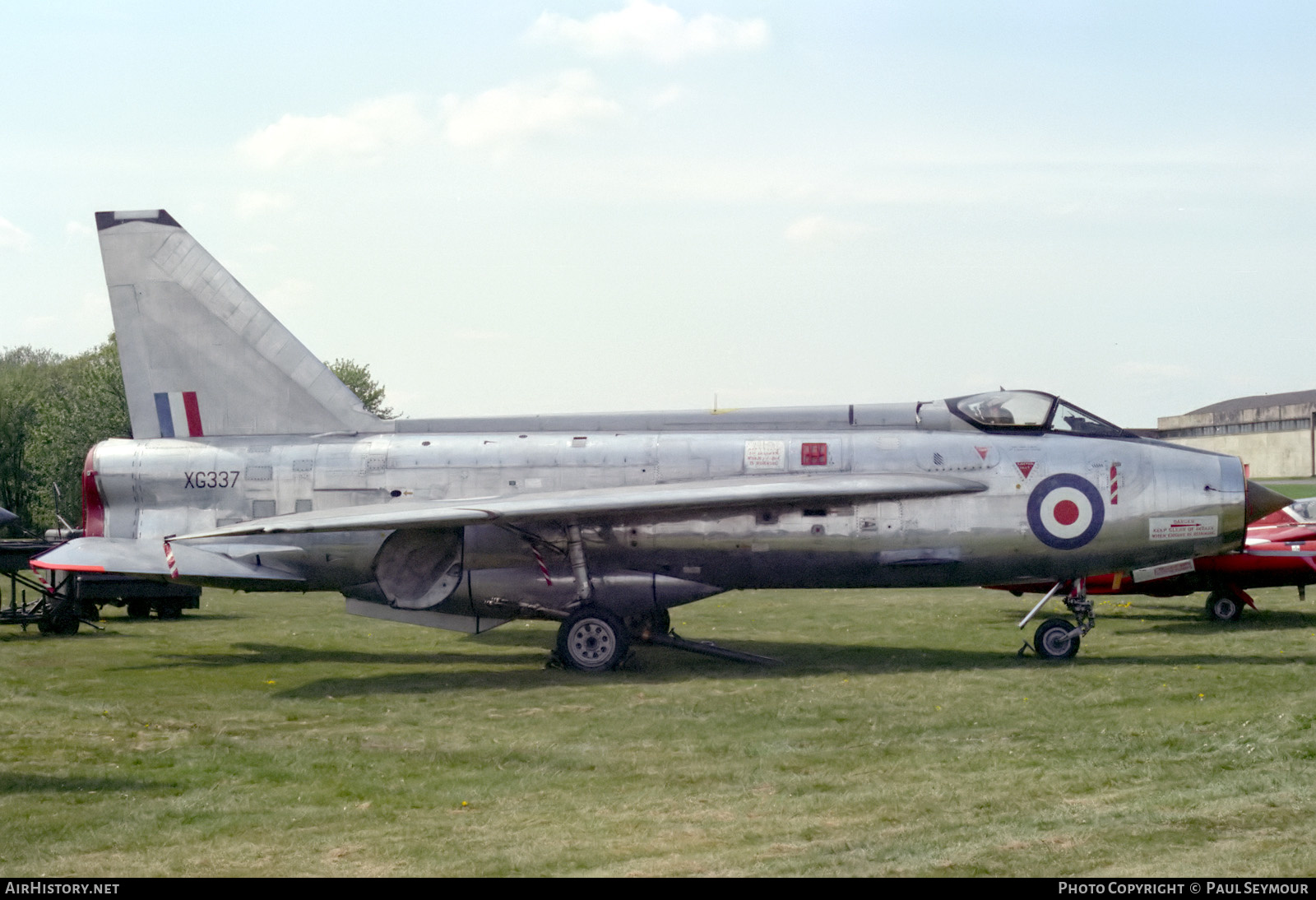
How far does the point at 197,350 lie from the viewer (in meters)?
17.2

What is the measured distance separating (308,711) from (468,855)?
589 cm

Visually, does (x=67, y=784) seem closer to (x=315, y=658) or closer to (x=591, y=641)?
(x=591, y=641)

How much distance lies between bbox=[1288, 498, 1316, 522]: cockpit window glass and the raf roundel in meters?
8.36

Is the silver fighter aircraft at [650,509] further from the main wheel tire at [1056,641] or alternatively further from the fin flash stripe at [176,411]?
the fin flash stripe at [176,411]

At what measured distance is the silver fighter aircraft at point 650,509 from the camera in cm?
1462

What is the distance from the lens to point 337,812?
25.6 feet

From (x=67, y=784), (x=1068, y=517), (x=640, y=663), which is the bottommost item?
(x=640, y=663)

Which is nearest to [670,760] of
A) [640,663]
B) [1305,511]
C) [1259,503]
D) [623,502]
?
[623,502]

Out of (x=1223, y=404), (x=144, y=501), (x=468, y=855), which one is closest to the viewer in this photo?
(x=468, y=855)

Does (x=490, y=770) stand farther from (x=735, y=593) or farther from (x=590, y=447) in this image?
(x=735, y=593)

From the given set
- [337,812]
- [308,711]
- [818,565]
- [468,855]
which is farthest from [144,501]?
[468,855]

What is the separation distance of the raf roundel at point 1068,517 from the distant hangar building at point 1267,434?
2454 inches

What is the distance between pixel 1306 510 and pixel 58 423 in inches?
2218

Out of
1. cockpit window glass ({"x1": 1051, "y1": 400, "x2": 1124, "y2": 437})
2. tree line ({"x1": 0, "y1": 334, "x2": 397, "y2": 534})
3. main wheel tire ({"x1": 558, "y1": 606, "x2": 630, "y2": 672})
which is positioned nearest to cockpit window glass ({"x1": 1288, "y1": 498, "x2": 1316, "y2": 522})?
cockpit window glass ({"x1": 1051, "y1": 400, "x2": 1124, "y2": 437})
